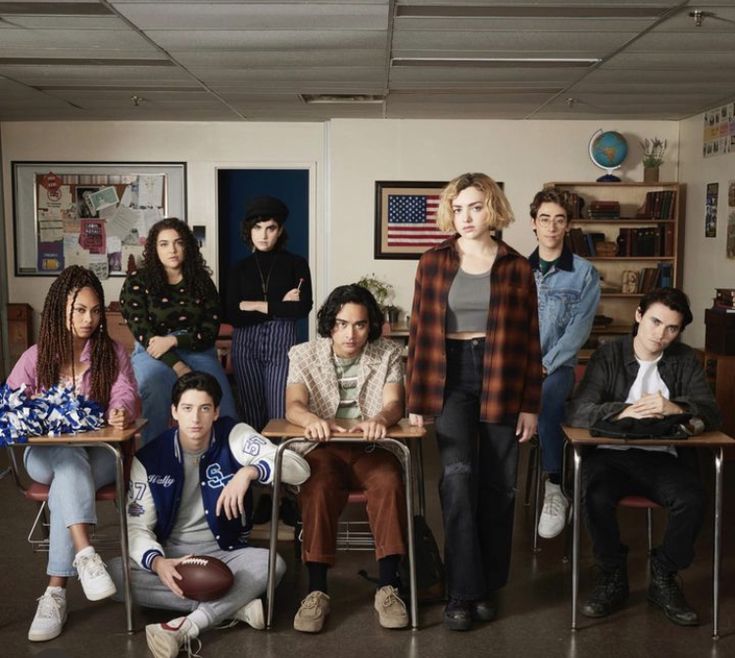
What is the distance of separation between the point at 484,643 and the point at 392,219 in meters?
5.34

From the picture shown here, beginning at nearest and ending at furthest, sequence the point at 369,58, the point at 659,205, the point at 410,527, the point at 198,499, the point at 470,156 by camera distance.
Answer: the point at 410,527 → the point at 198,499 → the point at 369,58 → the point at 659,205 → the point at 470,156

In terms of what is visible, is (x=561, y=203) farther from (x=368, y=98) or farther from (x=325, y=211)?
(x=325, y=211)

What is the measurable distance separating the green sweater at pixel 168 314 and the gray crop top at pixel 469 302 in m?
1.28

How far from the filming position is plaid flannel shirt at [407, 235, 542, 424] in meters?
3.10

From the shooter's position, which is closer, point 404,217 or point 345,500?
point 345,500

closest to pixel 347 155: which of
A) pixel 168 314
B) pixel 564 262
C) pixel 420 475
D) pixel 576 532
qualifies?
pixel 564 262

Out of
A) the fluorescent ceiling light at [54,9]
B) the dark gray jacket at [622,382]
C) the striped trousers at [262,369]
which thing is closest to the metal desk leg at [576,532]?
the dark gray jacket at [622,382]

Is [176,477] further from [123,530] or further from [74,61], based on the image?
[74,61]

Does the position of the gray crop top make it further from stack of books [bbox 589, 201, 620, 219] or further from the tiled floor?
stack of books [bbox 589, 201, 620, 219]

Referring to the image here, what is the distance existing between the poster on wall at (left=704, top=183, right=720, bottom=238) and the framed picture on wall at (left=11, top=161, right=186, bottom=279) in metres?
4.55

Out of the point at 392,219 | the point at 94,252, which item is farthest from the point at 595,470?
the point at 94,252

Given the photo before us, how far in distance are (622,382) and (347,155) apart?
16.4ft

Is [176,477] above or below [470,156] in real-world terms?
below

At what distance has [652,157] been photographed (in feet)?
25.7
